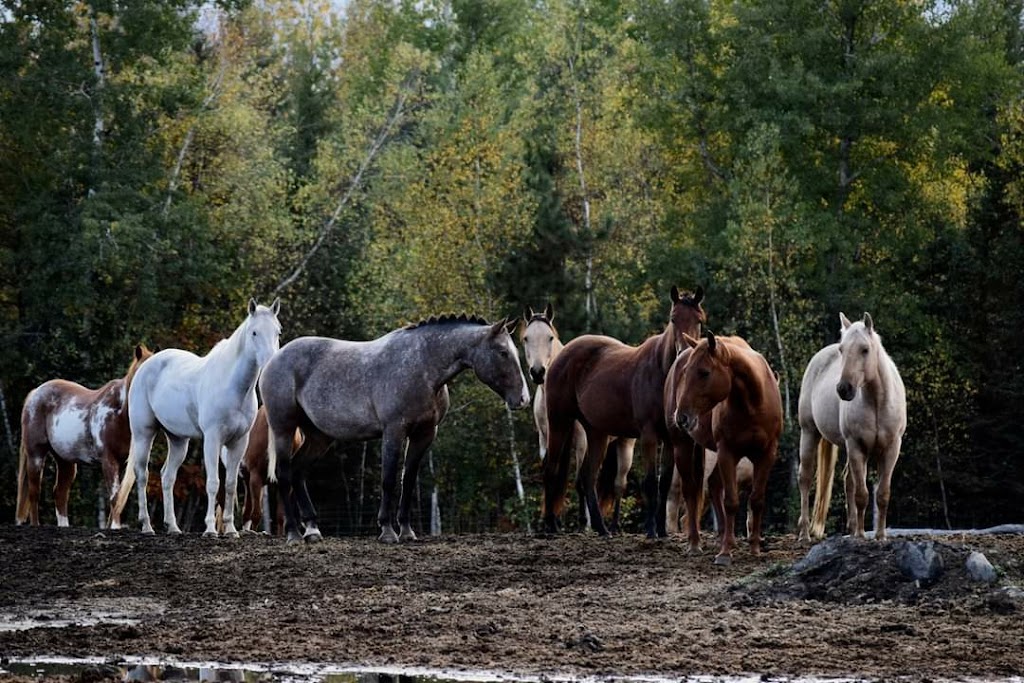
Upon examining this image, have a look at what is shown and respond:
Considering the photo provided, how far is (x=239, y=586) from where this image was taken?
13.1 m

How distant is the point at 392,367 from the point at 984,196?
21820 millimetres

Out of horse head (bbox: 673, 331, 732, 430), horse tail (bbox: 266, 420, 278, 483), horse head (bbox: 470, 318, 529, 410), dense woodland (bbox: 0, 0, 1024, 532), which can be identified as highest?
dense woodland (bbox: 0, 0, 1024, 532)

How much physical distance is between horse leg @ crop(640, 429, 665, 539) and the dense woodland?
49.7 feet

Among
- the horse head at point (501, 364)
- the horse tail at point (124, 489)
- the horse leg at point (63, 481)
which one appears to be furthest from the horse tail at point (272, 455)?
the horse leg at point (63, 481)

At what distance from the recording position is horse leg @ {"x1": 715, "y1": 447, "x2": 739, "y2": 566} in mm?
13773

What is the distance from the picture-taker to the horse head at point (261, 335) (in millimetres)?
17766

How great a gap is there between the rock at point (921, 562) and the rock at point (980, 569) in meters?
0.20

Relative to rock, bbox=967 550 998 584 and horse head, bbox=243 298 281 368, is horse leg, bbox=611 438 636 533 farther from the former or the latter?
rock, bbox=967 550 998 584

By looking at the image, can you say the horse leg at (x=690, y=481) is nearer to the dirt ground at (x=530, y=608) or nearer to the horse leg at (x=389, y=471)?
the dirt ground at (x=530, y=608)

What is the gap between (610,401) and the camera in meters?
17.3

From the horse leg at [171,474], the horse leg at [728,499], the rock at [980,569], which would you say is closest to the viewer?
the rock at [980,569]

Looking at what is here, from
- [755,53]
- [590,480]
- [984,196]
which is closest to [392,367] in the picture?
[590,480]

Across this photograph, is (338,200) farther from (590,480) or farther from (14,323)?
(590,480)

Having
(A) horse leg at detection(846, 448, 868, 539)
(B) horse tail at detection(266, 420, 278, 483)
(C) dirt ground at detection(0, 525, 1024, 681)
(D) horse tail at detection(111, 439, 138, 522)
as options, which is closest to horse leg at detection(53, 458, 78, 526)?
(D) horse tail at detection(111, 439, 138, 522)
